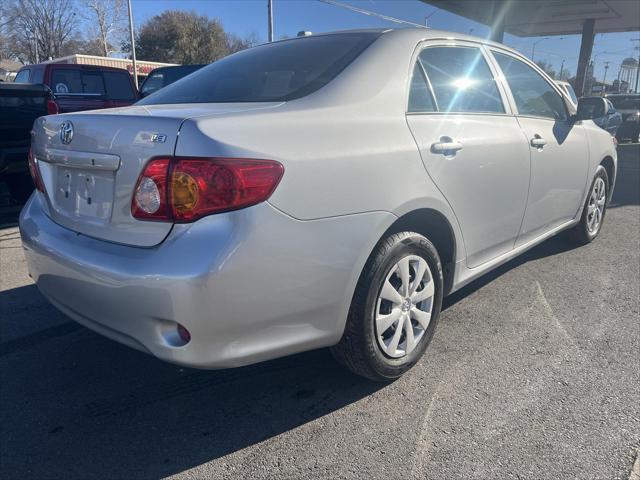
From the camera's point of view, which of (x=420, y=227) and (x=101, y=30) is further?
(x=101, y=30)

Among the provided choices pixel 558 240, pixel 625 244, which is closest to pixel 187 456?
pixel 558 240

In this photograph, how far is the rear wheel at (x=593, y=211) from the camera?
15.5 ft

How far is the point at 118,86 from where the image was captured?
10.7 m

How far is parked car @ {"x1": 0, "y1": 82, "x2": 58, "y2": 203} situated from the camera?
5.13 metres

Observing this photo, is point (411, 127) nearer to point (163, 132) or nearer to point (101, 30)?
point (163, 132)

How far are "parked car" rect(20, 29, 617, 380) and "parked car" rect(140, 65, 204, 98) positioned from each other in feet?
28.8

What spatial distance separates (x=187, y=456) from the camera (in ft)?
6.98

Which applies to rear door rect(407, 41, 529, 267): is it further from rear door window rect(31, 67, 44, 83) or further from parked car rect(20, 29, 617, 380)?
rear door window rect(31, 67, 44, 83)

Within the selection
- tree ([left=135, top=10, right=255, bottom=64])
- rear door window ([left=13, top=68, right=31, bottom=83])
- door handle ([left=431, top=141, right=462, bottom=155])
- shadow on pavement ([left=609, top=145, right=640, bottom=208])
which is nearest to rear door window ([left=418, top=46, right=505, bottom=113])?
door handle ([left=431, top=141, right=462, bottom=155])

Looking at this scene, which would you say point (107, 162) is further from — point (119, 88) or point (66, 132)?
point (119, 88)

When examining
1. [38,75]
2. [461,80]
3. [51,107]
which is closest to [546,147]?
[461,80]

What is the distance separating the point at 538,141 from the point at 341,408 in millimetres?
2269

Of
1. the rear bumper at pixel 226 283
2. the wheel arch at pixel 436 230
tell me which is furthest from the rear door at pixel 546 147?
the rear bumper at pixel 226 283

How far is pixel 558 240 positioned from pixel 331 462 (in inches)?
153
